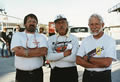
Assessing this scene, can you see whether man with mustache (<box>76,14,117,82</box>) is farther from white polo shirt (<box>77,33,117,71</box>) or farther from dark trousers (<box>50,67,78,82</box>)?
dark trousers (<box>50,67,78,82</box>)

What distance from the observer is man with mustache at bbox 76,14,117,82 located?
2.39 metres

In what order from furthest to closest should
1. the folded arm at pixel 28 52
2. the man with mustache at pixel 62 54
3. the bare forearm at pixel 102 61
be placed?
1. the man with mustache at pixel 62 54
2. the folded arm at pixel 28 52
3. the bare forearm at pixel 102 61

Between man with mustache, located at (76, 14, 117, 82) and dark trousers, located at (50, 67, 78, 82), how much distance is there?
0.78ft

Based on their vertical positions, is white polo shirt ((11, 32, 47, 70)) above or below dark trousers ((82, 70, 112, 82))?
above

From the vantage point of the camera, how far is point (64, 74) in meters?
2.71

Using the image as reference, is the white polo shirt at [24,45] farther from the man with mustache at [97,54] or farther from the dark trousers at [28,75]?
the man with mustache at [97,54]

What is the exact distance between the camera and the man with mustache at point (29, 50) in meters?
2.61

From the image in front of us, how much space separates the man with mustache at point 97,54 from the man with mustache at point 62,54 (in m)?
0.20

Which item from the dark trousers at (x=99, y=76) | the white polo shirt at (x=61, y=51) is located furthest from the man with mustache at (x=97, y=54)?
the white polo shirt at (x=61, y=51)

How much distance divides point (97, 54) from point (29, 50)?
970mm

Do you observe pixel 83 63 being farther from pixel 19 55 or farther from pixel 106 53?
pixel 19 55

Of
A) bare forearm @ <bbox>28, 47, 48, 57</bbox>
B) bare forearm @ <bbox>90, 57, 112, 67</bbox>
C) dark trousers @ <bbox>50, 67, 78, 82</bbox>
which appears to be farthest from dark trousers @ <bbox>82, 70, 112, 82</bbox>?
bare forearm @ <bbox>28, 47, 48, 57</bbox>

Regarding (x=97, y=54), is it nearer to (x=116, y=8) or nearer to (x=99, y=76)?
(x=99, y=76)

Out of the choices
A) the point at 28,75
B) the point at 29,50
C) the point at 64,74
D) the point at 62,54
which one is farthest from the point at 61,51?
the point at 28,75
